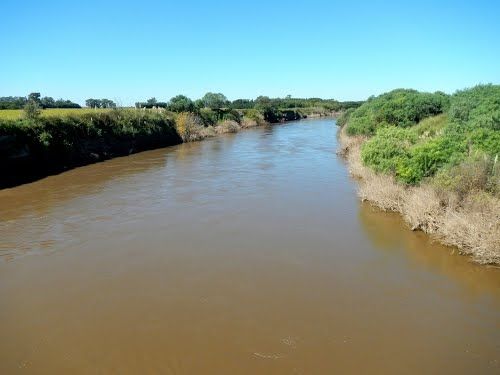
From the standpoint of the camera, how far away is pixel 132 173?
2455 centimetres

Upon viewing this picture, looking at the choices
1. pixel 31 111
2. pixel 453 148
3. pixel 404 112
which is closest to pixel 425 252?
pixel 453 148

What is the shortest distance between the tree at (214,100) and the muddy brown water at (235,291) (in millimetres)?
61304

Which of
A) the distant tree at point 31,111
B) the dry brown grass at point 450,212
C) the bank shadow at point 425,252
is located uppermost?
the distant tree at point 31,111

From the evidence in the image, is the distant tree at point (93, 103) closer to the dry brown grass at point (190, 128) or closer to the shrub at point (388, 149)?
the dry brown grass at point (190, 128)

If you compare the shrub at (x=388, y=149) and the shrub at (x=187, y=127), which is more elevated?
the shrub at (x=187, y=127)

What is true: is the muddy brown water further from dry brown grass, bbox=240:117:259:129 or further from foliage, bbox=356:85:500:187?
dry brown grass, bbox=240:117:259:129

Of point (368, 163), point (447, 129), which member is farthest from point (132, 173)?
point (447, 129)

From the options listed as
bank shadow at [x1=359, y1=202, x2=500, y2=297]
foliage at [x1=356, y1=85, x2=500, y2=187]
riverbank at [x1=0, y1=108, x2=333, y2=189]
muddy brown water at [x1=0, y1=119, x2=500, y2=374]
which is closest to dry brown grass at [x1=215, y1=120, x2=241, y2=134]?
riverbank at [x1=0, y1=108, x2=333, y2=189]

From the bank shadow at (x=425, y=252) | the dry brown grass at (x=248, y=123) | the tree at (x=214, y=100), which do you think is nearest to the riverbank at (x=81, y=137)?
the dry brown grass at (x=248, y=123)

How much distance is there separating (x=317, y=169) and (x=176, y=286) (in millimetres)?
16926

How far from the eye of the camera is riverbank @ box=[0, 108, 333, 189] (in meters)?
22.6

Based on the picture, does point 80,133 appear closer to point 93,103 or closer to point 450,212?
point 450,212

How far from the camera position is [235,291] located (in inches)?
362

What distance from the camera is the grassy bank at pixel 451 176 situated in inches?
415
